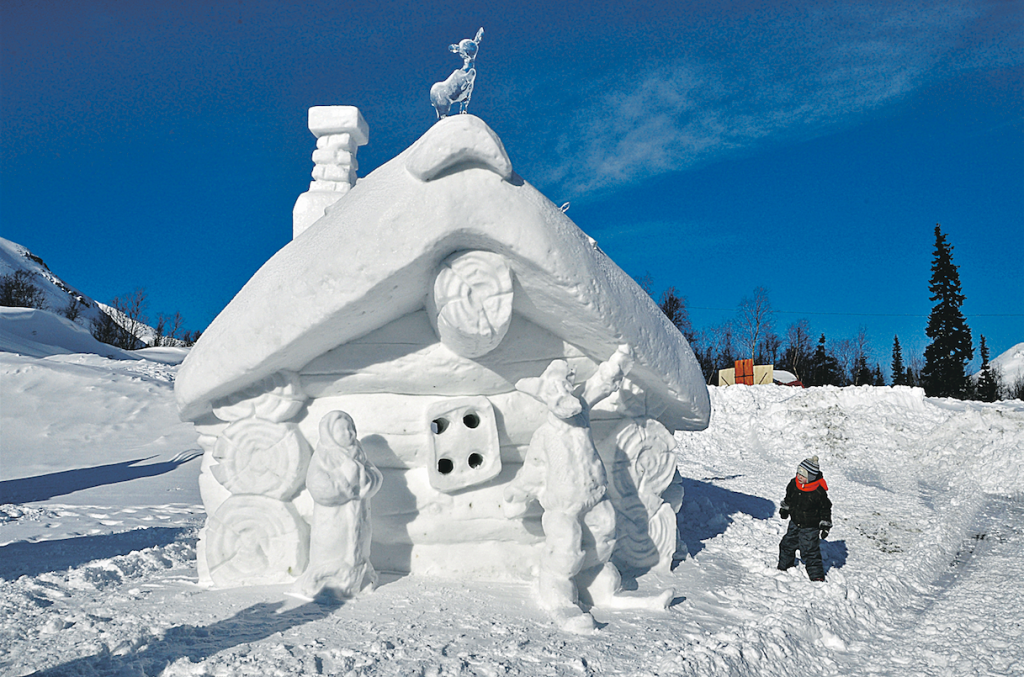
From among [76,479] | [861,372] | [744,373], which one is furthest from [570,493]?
[861,372]

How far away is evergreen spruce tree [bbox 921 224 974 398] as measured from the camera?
25280 mm

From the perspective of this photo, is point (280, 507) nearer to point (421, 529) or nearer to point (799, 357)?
point (421, 529)

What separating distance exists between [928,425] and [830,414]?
73.2 inches

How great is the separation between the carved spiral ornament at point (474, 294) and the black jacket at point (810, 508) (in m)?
2.88

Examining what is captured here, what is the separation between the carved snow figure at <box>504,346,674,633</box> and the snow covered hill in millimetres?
217

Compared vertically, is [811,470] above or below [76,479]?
below

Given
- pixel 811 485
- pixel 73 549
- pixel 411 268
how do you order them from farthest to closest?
pixel 73 549
pixel 811 485
pixel 411 268

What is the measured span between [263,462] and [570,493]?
79.7 inches

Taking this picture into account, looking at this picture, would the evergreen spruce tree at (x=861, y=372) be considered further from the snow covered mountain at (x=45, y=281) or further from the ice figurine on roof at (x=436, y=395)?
the snow covered mountain at (x=45, y=281)

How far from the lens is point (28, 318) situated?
24344 millimetres

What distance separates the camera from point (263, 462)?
13.7 ft

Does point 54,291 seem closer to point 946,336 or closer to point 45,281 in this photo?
Answer: point 45,281

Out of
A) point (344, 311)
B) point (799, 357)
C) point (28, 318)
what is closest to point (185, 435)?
point (344, 311)

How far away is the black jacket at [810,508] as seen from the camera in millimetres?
5023
